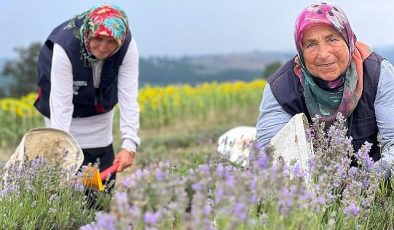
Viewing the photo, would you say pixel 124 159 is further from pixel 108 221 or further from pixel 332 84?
pixel 108 221

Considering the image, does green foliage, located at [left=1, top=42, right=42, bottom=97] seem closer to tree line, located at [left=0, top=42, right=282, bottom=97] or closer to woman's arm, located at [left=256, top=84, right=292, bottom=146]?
tree line, located at [left=0, top=42, right=282, bottom=97]

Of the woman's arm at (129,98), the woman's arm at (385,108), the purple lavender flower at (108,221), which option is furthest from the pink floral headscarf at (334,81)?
the purple lavender flower at (108,221)

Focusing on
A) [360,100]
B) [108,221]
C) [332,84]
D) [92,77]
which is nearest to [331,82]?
[332,84]

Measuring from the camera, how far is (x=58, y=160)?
3818mm

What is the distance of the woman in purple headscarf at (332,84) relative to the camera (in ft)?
10.7

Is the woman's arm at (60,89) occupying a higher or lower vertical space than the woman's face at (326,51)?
lower

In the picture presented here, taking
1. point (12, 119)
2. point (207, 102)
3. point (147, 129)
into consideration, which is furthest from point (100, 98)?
A: point (207, 102)

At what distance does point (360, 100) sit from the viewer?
3445 mm

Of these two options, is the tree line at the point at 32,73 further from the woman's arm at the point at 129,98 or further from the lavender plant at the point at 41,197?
the lavender plant at the point at 41,197

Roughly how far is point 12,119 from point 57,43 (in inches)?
290

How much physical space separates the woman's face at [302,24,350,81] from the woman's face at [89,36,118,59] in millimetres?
1419

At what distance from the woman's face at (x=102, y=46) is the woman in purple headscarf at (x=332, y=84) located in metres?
1.18

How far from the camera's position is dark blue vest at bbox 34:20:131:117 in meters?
4.33

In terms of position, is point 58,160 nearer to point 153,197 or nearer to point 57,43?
point 57,43
